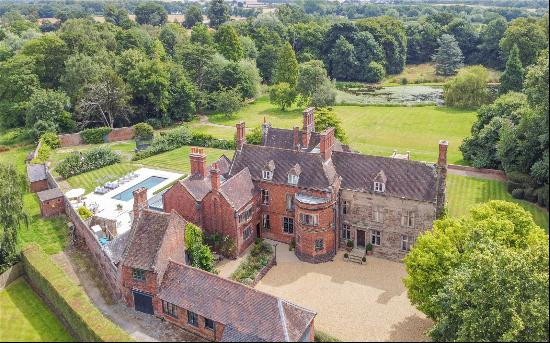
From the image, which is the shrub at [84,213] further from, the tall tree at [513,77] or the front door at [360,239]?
the tall tree at [513,77]

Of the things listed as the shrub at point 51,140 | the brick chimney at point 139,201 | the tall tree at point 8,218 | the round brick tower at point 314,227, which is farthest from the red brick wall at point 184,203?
the shrub at point 51,140

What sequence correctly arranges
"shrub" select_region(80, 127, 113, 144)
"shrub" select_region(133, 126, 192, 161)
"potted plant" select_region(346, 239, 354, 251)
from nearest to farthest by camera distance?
"potted plant" select_region(346, 239, 354, 251) < "shrub" select_region(133, 126, 192, 161) < "shrub" select_region(80, 127, 113, 144)

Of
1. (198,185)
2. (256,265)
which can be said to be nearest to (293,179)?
(256,265)

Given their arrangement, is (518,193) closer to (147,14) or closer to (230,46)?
(230,46)

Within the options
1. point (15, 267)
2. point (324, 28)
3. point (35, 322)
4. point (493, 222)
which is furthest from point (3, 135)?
point (324, 28)

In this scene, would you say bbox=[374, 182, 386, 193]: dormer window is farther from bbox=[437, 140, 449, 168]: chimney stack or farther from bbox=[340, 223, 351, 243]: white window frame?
bbox=[437, 140, 449, 168]: chimney stack

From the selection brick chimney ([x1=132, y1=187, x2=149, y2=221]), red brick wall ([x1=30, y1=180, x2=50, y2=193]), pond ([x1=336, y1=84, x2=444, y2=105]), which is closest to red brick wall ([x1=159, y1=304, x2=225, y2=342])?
brick chimney ([x1=132, y1=187, x2=149, y2=221])

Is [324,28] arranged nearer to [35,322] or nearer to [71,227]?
[71,227]
